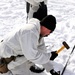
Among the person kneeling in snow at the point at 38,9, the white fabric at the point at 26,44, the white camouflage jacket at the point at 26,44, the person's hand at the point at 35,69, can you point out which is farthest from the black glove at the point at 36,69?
the person kneeling in snow at the point at 38,9

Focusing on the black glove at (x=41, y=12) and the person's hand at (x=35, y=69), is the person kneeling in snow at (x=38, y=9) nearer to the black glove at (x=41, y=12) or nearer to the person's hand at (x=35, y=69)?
the black glove at (x=41, y=12)

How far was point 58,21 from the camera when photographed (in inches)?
247

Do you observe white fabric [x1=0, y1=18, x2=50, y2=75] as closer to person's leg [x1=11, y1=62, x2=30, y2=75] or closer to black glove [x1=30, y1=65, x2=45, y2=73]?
person's leg [x1=11, y1=62, x2=30, y2=75]

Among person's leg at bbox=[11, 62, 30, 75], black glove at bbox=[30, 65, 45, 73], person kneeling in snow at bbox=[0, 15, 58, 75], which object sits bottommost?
black glove at bbox=[30, 65, 45, 73]

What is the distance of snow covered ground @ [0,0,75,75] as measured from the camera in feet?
14.7

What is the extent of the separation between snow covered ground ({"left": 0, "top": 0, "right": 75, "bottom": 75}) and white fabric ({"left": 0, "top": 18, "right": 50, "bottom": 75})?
3.14 feet

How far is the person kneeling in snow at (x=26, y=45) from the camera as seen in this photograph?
3.20 meters

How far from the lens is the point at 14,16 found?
267 inches

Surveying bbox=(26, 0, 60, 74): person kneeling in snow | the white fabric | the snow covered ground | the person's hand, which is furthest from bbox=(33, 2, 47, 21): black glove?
the white fabric

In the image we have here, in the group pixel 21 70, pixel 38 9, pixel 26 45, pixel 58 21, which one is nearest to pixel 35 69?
pixel 21 70

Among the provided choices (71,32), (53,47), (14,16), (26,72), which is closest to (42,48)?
(26,72)

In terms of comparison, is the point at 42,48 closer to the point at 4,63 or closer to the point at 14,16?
the point at 4,63

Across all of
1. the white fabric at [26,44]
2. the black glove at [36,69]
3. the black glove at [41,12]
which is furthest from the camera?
the black glove at [41,12]

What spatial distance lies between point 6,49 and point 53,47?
5.26ft
